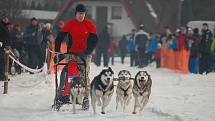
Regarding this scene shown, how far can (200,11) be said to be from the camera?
139 feet

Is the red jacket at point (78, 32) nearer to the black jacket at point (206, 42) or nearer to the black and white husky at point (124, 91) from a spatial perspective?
the black and white husky at point (124, 91)

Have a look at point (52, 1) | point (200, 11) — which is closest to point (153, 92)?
point (200, 11)

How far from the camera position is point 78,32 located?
11.1 meters

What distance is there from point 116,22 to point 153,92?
30.9 m

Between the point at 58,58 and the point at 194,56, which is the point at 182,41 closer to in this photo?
the point at 194,56

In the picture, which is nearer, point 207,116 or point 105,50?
point 207,116

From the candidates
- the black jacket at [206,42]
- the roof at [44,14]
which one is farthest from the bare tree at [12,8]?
the roof at [44,14]

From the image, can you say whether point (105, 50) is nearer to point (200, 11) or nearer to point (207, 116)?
point (207, 116)

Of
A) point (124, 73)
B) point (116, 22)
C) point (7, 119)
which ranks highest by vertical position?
point (116, 22)

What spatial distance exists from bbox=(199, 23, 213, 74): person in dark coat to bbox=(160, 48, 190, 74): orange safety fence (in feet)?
1.79

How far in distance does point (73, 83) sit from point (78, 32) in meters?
0.98

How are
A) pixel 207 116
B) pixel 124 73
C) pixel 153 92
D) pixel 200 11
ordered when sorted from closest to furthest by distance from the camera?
pixel 207 116 < pixel 124 73 < pixel 153 92 < pixel 200 11

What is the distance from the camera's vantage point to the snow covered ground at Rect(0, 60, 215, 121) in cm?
1029

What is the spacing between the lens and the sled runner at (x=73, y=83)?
1081 cm
